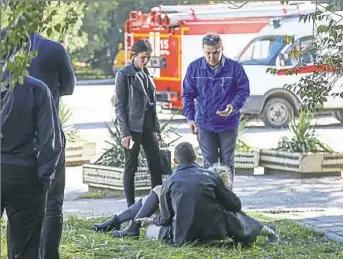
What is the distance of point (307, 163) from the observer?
13.4 m

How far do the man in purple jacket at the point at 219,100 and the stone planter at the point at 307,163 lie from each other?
12.9 feet

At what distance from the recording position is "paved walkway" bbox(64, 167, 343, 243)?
10109 mm

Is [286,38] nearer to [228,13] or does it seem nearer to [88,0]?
[88,0]

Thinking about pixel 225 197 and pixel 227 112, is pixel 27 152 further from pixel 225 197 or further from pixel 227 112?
pixel 227 112

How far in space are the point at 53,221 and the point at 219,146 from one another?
330cm

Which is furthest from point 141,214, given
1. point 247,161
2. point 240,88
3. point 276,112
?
point 276,112

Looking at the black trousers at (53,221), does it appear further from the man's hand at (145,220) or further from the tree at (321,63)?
the tree at (321,63)

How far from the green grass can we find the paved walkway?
551mm

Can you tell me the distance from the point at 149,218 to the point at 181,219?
0.47m

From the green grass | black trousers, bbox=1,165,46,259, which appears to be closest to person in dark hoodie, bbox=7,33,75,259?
black trousers, bbox=1,165,46,259

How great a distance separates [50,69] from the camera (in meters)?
6.66

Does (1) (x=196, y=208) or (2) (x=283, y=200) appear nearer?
(1) (x=196, y=208)

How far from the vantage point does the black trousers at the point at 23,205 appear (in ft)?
→ 18.8

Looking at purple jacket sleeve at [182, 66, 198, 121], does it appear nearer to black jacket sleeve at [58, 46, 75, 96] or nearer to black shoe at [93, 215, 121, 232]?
black shoe at [93, 215, 121, 232]
